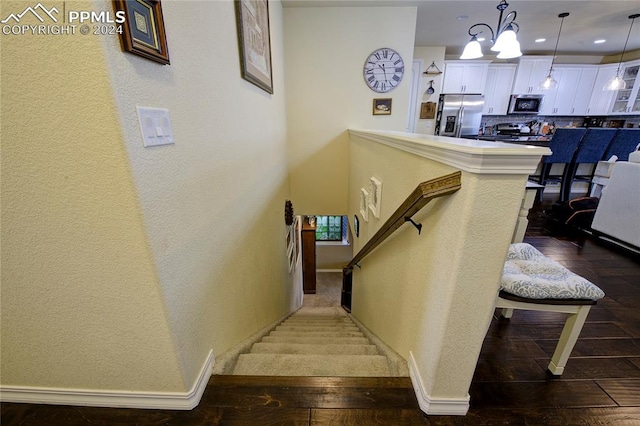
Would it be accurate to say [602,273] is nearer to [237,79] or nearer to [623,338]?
[623,338]

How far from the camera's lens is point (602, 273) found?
93.2 inches

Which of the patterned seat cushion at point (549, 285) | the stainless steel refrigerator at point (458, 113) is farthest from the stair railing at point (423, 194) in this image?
the stainless steel refrigerator at point (458, 113)

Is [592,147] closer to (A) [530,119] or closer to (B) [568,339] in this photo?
(A) [530,119]

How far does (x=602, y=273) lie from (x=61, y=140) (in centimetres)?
377

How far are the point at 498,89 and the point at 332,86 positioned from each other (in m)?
4.39

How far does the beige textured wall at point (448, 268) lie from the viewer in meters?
0.82

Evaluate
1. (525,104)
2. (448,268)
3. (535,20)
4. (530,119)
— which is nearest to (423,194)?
(448,268)

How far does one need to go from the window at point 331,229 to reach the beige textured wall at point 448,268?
487 cm

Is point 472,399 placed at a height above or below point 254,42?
below

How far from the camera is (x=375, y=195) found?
6.86 feet

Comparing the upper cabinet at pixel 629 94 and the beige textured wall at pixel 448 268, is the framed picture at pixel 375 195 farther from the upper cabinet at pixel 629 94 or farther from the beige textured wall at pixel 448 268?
the upper cabinet at pixel 629 94

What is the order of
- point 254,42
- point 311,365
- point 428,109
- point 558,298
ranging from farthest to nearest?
1. point 428,109
2. point 254,42
3. point 311,365
4. point 558,298

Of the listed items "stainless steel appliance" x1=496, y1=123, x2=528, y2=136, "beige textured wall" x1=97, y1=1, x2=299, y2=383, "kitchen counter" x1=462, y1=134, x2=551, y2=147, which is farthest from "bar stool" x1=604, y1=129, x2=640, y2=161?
"beige textured wall" x1=97, y1=1, x2=299, y2=383

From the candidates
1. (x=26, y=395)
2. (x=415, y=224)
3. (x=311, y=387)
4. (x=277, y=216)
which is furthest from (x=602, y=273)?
(x=26, y=395)
